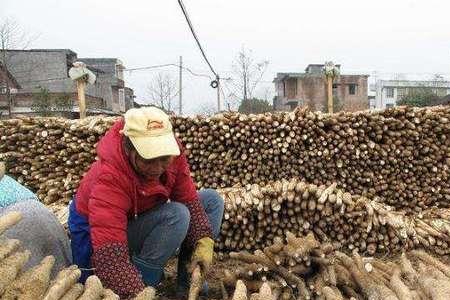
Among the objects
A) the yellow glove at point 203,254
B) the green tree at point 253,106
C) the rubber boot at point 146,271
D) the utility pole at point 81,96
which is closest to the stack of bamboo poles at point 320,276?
the yellow glove at point 203,254

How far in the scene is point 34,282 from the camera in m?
2.16

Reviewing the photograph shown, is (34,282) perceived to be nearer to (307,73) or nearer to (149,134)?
(149,134)

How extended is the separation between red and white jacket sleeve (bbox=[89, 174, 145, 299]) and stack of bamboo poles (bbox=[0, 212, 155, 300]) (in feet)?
0.67

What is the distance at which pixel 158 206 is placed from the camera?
3.18 metres

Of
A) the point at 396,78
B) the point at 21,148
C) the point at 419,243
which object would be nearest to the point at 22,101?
the point at 21,148

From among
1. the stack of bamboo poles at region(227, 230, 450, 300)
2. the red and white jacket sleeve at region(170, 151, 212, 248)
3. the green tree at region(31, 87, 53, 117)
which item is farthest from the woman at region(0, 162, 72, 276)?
the green tree at region(31, 87, 53, 117)

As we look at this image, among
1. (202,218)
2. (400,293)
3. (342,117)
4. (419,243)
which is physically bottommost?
(419,243)

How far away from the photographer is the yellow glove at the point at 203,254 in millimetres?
3267

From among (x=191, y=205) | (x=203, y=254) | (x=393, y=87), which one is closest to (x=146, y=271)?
(x=203, y=254)

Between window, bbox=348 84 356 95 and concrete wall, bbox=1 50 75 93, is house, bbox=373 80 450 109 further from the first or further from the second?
concrete wall, bbox=1 50 75 93

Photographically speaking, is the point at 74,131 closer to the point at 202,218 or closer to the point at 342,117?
the point at 342,117

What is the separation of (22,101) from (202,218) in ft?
105

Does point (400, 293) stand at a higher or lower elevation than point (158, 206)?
lower

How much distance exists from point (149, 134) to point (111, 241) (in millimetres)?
547
